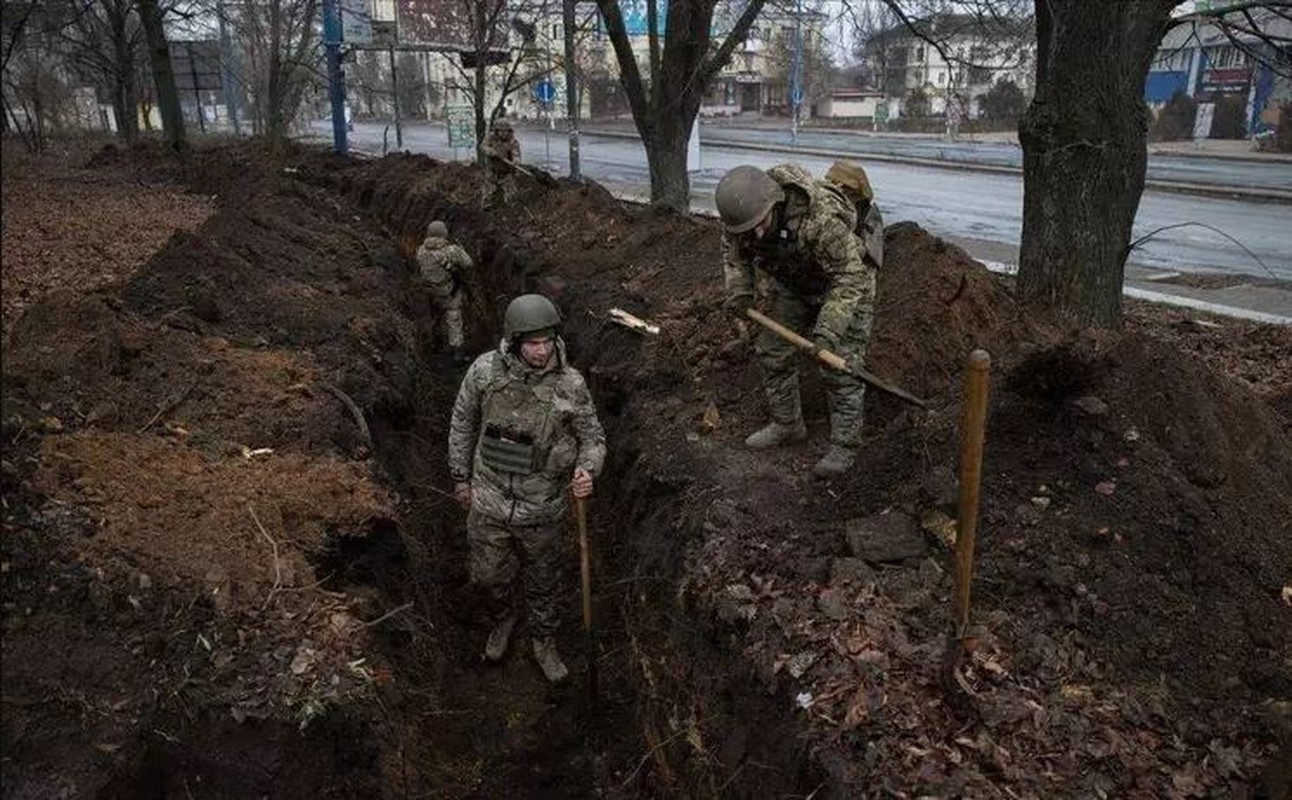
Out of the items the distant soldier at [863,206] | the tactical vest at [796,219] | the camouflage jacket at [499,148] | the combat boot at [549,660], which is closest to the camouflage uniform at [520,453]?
the combat boot at [549,660]

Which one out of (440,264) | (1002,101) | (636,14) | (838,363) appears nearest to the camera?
(838,363)

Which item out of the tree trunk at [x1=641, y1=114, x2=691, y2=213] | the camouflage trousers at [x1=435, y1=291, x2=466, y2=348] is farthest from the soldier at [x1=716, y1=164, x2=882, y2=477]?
the tree trunk at [x1=641, y1=114, x2=691, y2=213]

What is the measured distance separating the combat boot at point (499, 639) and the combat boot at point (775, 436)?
1.91 meters

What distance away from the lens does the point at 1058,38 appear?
18.9 ft

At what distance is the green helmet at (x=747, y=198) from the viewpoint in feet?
17.0

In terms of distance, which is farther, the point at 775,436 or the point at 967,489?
the point at 775,436

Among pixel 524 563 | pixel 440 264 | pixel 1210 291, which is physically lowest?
pixel 524 563

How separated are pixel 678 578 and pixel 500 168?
10.7 metres

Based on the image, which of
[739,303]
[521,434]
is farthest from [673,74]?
[521,434]

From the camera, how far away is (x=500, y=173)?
14445mm

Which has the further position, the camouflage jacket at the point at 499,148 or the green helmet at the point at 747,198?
the camouflage jacket at the point at 499,148

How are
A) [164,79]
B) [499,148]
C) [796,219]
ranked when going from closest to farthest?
1. [796,219]
2. [499,148]
3. [164,79]

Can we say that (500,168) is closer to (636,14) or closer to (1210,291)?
(636,14)

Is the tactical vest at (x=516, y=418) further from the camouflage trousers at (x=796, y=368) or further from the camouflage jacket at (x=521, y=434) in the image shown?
the camouflage trousers at (x=796, y=368)
